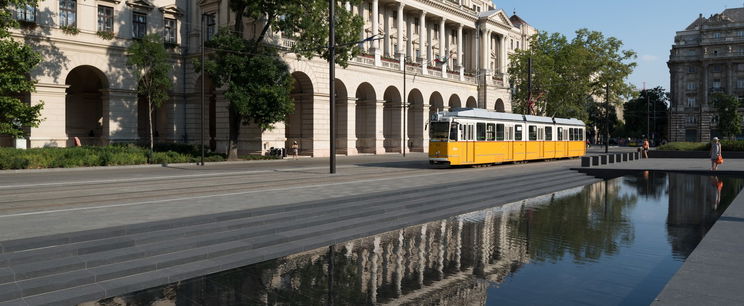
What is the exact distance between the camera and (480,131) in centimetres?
2836

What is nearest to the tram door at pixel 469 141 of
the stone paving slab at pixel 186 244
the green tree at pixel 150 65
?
the stone paving slab at pixel 186 244

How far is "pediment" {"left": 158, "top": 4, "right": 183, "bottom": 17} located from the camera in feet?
130

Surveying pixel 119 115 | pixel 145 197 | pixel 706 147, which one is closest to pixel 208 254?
pixel 145 197

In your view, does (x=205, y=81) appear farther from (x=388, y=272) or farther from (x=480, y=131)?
(x=388, y=272)

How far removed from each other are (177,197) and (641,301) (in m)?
11.2

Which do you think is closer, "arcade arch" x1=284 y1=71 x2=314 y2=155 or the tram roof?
the tram roof

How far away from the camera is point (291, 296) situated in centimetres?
654

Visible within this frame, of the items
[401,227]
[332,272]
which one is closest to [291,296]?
[332,272]

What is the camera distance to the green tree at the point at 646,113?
11300cm

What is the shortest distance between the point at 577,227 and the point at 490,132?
18.1 m

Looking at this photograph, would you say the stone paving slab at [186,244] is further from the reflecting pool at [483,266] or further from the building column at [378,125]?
the building column at [378,125]

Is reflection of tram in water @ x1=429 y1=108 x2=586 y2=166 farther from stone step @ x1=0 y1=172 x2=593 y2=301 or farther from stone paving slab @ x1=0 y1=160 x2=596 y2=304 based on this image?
stone step @ x1=0 y1=172 x2=593 y2=301

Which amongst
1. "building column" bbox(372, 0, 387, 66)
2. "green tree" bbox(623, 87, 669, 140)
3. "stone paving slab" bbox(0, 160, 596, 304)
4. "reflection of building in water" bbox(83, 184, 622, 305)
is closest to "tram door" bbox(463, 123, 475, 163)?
"stone paving slab" bbox(0, 160, 596, 304)

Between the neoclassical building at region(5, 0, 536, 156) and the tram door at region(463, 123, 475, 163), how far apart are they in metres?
11.6
